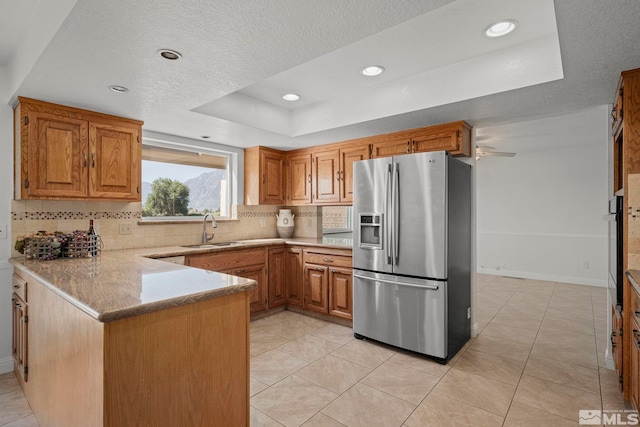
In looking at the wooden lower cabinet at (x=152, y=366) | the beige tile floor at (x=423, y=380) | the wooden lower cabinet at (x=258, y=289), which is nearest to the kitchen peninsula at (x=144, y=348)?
the wooden lower cabinet at (x=152, y=366)

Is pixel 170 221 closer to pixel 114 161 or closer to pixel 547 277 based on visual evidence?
pixel 114 161

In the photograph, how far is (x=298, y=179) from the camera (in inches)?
176

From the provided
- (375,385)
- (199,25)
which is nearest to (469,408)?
(375,385)

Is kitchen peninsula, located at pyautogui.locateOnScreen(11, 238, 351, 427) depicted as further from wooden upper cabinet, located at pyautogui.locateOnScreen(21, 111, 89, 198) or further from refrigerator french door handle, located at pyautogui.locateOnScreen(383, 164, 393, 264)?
refrigerator french door handle, located at pyautogui.locateOnScreen(383, 164, 393, 264)

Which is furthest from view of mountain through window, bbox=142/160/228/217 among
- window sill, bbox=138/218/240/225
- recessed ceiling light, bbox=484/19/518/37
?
recessed ceiling light, bbox=484/19/518/37

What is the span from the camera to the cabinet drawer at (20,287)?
221cm

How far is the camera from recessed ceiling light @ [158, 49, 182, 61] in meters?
1.84

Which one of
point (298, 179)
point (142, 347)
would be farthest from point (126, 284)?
point (298, 179)

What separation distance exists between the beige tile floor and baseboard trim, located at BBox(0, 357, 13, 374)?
74 mm

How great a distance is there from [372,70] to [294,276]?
2493mm

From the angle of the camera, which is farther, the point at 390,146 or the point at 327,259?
the point at 327,259

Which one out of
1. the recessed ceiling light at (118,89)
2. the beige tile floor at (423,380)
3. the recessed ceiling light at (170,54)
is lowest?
the beige tile floor at (423,380)

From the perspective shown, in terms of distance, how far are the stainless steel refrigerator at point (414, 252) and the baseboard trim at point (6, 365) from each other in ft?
9.40

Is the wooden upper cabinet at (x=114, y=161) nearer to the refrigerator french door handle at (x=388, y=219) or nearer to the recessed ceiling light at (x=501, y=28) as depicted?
the refrigerator french door handle at (x=388, y=219)
